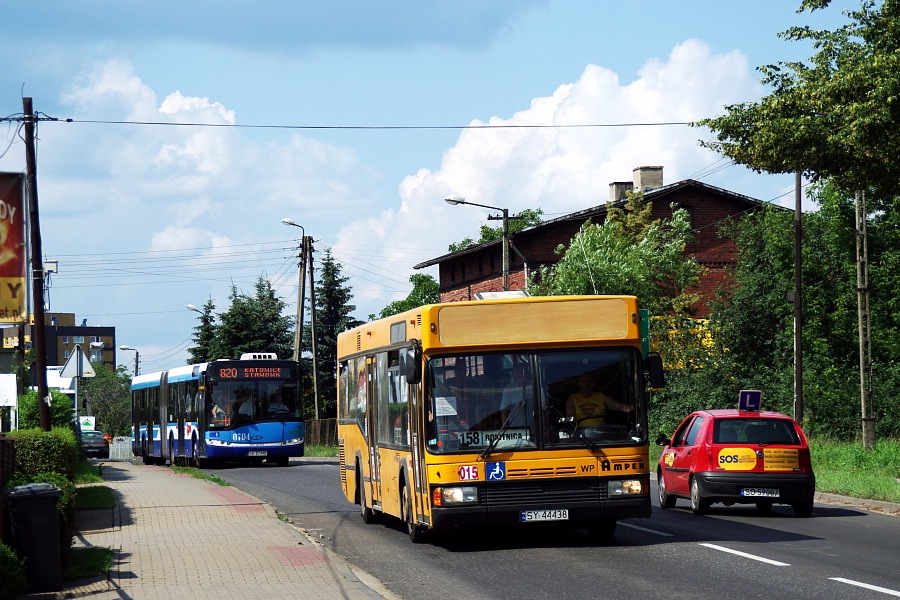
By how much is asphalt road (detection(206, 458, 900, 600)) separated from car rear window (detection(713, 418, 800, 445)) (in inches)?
42.8

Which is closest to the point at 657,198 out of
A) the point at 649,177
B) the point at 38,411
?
the point at 649,177

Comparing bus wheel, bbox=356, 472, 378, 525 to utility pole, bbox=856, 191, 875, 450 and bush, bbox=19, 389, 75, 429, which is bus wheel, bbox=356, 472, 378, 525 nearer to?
bush, bbox=19, 389, 75, 429

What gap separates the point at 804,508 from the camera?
1912cm

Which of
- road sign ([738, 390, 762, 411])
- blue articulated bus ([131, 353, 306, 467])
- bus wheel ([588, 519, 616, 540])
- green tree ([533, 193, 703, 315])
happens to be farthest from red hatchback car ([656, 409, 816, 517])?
green tree ([533, 193, 703, 315])

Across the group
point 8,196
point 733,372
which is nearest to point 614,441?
point 8,196

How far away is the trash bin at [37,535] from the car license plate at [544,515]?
491 centimetres

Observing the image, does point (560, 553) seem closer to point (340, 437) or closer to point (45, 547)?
point (45, 547)

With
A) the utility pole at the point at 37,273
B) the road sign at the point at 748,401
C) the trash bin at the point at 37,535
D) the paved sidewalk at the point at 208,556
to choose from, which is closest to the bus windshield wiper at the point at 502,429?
the paved sidewalk at the point at 208,556

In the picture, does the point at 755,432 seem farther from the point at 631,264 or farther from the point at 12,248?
the point at 631,264

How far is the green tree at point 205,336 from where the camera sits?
7806 centimetres

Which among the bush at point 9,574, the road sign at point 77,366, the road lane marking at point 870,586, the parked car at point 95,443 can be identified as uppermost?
the road sign at point 77,366

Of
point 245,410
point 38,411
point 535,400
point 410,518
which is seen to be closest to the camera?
point 535,400

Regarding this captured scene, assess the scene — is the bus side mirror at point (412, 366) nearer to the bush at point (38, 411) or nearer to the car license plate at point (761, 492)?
the car license plate at point (761, 492)

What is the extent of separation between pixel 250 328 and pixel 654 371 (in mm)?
63577
